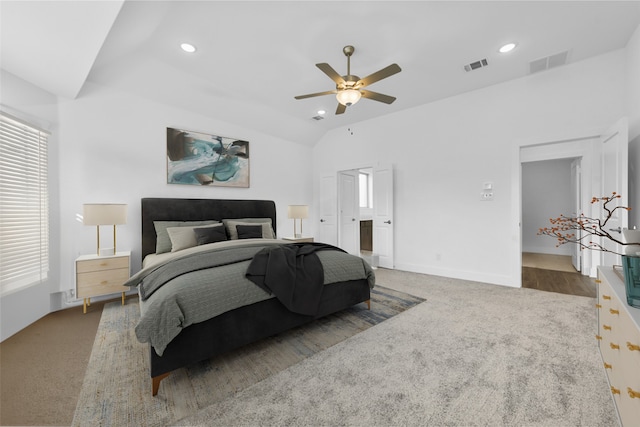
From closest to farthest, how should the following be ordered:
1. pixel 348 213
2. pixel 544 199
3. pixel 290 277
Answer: pixel 290 277 → pixel 348 213 → pixel 544 199

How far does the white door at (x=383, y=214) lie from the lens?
492 centimetres

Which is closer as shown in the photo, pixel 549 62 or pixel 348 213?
pixel 549 62

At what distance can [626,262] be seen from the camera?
1.23m

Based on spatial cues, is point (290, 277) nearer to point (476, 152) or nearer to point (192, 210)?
point (192, 210)

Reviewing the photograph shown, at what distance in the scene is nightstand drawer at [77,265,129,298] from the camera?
2.89 meters

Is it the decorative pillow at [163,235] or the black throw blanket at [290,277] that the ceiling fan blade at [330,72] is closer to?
the black throw blanket at [290,277]

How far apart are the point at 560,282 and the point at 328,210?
4102 mm

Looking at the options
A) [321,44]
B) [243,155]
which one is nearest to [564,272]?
[321,44]

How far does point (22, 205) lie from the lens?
2.60 m

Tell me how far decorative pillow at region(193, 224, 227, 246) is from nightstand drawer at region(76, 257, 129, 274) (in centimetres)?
82

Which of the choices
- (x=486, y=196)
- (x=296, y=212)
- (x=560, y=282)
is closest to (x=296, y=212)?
(x=296, y=212)

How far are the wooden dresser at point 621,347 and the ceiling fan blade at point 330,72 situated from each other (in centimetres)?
250

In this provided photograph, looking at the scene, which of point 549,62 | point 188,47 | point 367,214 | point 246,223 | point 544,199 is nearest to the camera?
point 188,47

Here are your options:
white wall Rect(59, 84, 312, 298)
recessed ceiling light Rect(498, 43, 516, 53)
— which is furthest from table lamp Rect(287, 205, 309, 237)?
recessed ceiling light Rect(498, 43, 516, 53)
